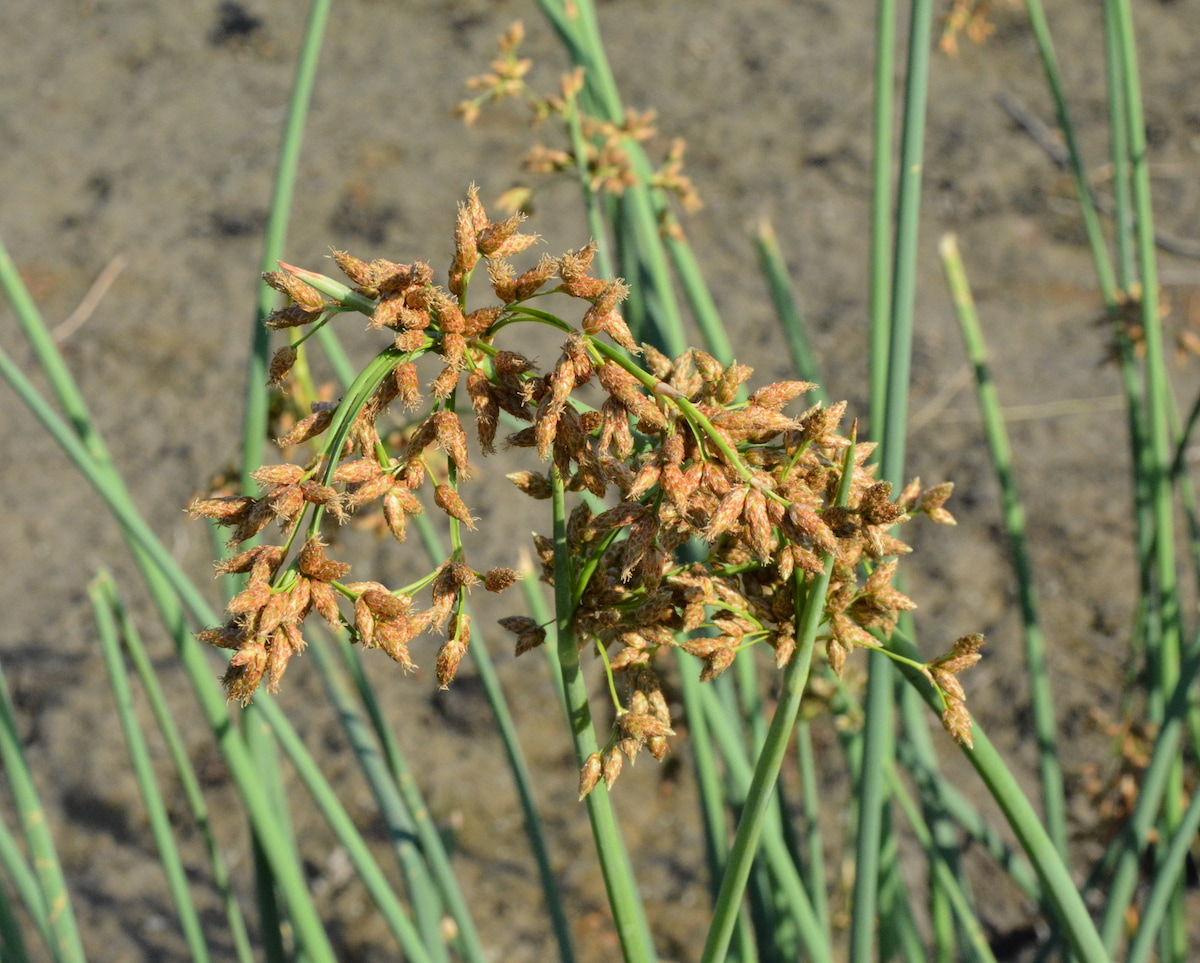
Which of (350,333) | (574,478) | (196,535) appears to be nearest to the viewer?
(574,478)

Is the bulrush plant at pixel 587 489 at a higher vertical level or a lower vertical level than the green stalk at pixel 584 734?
higher

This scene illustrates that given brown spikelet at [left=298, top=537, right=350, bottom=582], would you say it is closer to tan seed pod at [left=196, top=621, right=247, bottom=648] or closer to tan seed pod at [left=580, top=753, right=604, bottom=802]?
tan seed pod at [left=196, top=621, right=247, bottom=648]

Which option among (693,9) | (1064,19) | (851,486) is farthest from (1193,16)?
(851,486)

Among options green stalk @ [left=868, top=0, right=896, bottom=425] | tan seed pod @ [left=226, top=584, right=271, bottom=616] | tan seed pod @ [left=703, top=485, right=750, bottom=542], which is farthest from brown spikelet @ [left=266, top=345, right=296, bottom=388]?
green stalk @ [left=868, top=0, right=896, bottom=425]

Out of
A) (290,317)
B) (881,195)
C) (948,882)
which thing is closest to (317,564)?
(290,317)

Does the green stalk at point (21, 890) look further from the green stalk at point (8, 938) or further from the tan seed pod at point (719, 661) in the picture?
the tan seed pod at point (719, 661)

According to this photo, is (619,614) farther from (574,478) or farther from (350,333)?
(350,333)

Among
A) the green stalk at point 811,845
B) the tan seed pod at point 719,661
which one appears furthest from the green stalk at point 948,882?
the tan seed pod at point 719,661

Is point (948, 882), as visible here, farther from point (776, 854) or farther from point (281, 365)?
point (281, 365)
